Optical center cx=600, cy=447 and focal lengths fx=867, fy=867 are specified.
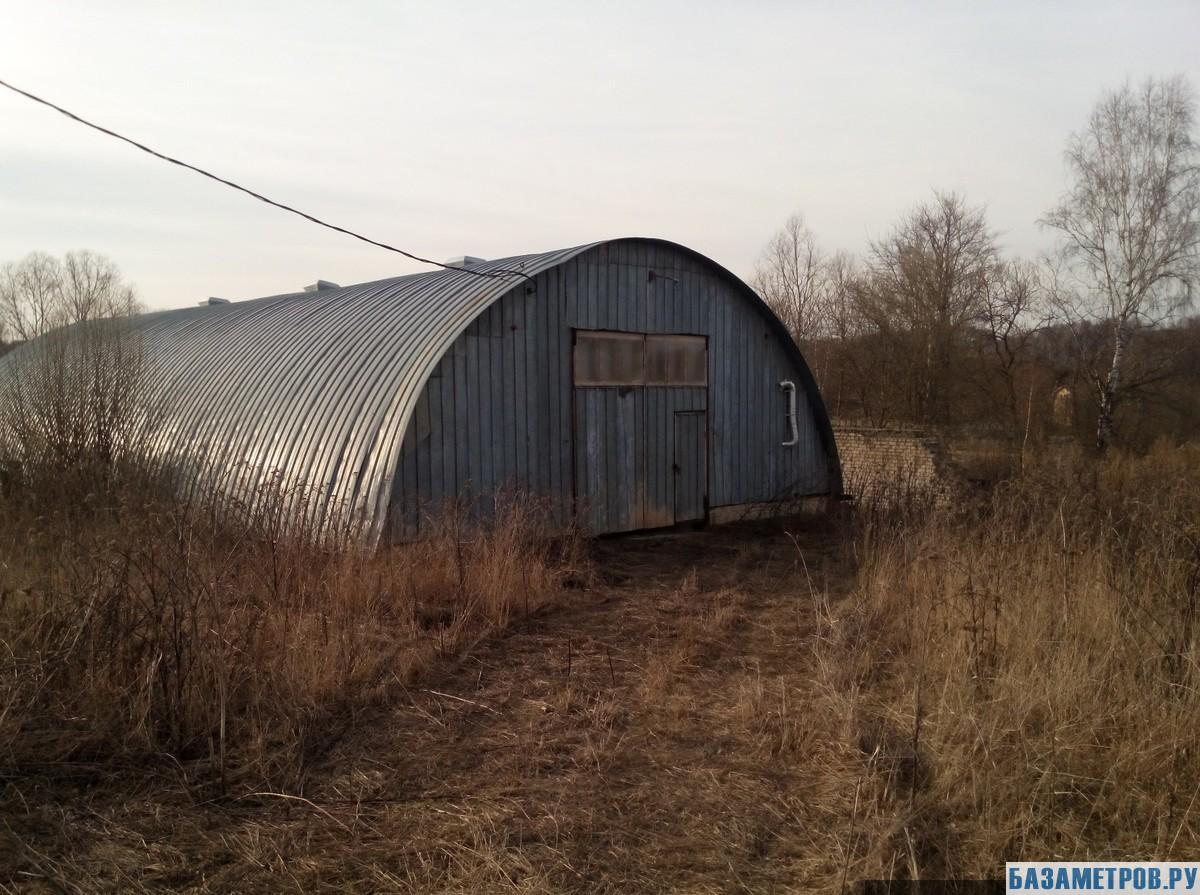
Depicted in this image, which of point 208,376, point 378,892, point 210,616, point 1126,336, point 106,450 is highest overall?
point 1126,336

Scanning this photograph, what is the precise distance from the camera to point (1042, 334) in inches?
1162

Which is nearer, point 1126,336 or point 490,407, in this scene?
point 490,407

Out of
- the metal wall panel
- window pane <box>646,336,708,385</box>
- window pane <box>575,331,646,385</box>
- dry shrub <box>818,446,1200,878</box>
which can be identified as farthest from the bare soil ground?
window pane <box>646,336,708,385</box>

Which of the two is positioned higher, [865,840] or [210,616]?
[210,616]

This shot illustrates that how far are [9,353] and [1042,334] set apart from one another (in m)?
30.3

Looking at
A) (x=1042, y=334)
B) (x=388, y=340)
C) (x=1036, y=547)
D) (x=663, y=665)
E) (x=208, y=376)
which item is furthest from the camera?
(x=1042, y=334)

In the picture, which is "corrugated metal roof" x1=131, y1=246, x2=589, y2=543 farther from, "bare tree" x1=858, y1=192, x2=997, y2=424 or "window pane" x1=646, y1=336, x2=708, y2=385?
"bare tree" x1=858, y1=192, x2=997, y2=424

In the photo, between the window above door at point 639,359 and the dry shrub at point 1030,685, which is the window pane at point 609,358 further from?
the dry shrub at point 1030,685

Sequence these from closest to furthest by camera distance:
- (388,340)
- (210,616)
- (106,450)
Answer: (210,616), (106,450), (388,340)

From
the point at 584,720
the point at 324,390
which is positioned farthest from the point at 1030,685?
the point at 324,390

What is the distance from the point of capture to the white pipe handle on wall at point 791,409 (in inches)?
629

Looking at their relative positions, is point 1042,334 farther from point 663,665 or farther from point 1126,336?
point 663,665

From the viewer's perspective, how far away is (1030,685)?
198 inches

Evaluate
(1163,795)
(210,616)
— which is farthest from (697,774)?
(210,616)
